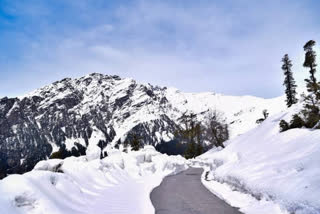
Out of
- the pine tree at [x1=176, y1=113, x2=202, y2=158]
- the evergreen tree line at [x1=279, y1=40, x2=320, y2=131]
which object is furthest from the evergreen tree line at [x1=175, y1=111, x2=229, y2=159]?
the evergreen tree line at [x1=279, y1=40, x2=320, y2=131]

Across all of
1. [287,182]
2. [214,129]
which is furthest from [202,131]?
[287,182]

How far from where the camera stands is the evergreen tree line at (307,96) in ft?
67.9

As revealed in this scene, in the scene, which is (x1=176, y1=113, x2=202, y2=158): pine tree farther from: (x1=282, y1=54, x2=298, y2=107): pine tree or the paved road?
the paved road

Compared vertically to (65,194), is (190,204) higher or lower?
lower

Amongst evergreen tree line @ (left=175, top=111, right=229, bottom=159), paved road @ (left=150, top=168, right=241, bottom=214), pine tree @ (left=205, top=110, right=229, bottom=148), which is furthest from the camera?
evergreen tree line @ (left=175, top=111, right=229, bottom=159)

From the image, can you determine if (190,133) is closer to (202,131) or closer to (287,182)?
(202,131)

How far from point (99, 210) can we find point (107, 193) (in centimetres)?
332

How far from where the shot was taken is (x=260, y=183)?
36.7 feet

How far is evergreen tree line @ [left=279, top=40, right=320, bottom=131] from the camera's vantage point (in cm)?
2070

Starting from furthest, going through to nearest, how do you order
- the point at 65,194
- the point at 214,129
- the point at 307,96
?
the point at 214,129 < the point at 307,96 < the point at 65,194

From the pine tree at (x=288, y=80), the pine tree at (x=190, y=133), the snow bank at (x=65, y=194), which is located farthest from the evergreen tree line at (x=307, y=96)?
the pine tree at (x=190, y=133)

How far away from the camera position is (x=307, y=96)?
2286 cm

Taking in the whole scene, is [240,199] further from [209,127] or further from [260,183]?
[209,127]

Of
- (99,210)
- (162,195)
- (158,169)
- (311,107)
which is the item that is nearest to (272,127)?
(311,107)
